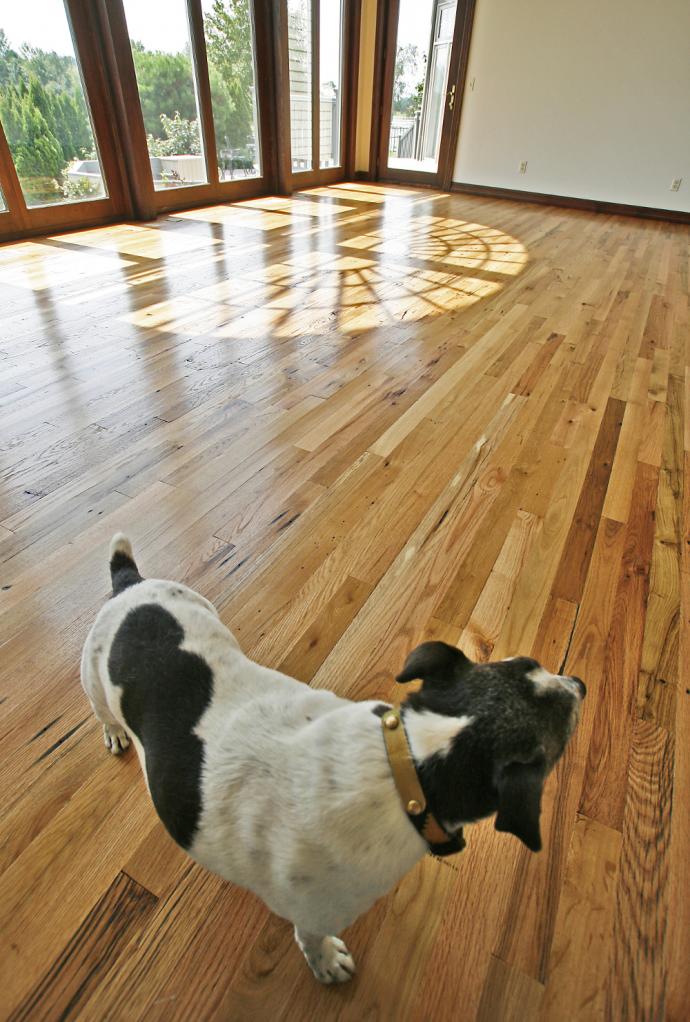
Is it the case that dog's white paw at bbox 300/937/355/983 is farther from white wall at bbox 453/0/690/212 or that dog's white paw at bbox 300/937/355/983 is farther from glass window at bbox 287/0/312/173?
white wall at bbox 453/0/690/212

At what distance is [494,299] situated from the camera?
3.70m

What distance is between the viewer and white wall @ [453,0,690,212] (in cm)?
596

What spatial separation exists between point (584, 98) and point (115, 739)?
850 cm

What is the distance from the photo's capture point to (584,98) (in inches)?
255

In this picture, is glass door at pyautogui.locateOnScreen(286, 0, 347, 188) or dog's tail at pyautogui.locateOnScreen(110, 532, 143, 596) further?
glass door at pyautogui.locateOnScreen(286, 0, 347, 188)

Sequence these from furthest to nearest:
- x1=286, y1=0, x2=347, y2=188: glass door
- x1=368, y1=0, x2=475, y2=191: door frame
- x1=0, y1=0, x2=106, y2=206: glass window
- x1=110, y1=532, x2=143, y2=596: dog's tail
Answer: x1=368, y1=0, x2=475, y2=191: door frame < x1=286, y1=0, x2=347, y2=188: glass door < x1=0, y1=0, x2=106, y2=206: glass window < x1=110, y1=532, x2=143, y2=596: dog's tail

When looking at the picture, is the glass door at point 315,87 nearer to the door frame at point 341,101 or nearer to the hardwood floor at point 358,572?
the door frame at point 341,101

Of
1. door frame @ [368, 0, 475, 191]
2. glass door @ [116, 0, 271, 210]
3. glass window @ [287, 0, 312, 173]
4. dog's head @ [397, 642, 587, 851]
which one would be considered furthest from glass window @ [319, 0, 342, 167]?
dog's head @ [397, 642, 587, 851]

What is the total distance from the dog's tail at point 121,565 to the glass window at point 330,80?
8.00 meters

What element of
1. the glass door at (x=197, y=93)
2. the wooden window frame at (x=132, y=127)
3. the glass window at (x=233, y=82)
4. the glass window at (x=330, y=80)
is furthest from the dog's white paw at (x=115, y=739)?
the glass window at (x=330, y=80)

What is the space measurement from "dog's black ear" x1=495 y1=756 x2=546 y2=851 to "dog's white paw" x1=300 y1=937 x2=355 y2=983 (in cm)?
43

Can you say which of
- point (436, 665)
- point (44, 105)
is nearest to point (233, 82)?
point (44, 105)

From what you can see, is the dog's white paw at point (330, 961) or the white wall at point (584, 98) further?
the white wall at point (584, 98)

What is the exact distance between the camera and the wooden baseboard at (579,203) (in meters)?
6.61
